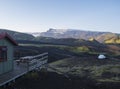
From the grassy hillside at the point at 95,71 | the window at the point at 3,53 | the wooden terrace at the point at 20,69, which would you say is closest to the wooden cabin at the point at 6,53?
the window at the point at 3,53

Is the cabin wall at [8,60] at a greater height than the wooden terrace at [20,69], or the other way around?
the cabin wall at [8,60]

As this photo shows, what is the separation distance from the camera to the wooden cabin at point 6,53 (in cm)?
2331

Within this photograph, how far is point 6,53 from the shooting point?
24281 mm

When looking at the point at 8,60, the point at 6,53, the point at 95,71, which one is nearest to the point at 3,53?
the point at 6,53

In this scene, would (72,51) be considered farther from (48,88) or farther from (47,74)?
(48,88)

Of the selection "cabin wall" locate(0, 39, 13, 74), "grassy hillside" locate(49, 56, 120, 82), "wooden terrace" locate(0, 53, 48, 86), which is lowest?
"grassy hillside" locate(49, 56, 120, 82)

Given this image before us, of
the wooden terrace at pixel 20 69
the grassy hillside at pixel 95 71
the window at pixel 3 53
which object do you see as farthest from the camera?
the grassy hillside at pixel 95 71

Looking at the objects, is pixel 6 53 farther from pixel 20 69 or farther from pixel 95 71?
pixel 95 71

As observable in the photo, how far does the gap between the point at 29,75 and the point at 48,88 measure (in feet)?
11.3

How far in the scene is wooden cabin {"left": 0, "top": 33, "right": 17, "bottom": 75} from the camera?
76.5 ft

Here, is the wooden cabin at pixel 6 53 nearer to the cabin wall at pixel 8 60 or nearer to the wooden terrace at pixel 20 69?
the cabin wall at pixel 8 60

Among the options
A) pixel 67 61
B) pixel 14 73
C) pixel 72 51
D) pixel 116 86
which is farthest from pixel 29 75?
pixel 72 51

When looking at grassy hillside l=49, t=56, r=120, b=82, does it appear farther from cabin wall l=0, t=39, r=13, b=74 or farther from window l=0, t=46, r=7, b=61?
window l=0, t=46, r=7, b=61

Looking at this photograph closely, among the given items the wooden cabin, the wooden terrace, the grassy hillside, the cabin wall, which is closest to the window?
the wooden cabin
